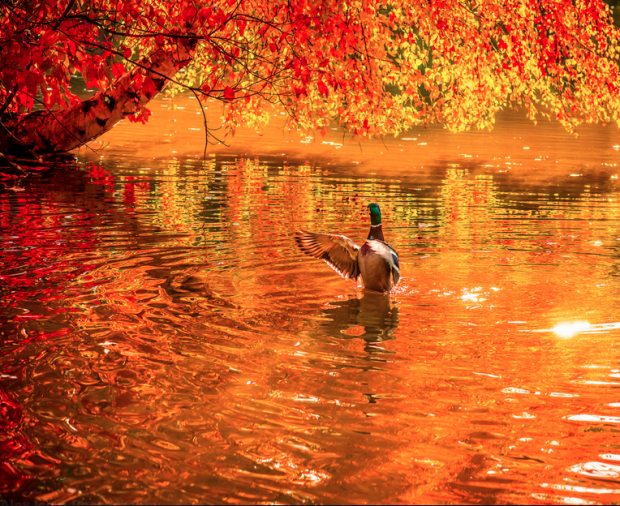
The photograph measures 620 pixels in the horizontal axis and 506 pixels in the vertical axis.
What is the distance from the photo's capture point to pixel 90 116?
1812 centimetres

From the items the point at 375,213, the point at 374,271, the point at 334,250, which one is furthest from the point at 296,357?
the point at 375,213

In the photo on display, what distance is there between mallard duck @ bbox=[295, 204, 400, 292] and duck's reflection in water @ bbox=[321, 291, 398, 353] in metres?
0.26

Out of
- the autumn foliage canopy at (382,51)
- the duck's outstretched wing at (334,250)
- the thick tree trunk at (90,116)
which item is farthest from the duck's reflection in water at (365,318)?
the thick tree trunk at (90,116)

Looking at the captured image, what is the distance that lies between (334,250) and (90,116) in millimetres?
10042

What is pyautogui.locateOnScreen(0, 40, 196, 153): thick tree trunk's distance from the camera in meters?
16.1

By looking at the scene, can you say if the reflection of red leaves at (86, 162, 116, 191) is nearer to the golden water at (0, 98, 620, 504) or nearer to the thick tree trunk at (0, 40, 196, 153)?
the thick tree trunk at (0, 40, 196, 153)

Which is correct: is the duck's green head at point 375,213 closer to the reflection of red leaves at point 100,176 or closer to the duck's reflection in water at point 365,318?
the duck's reflection in water at point 365,318

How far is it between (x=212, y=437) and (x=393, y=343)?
9.31 ft

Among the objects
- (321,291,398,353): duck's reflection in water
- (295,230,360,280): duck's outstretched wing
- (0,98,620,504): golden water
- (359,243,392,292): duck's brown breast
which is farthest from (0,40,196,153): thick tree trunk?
(321,291,398,353): duck's reflection in water

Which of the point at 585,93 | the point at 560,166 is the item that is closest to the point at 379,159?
the point at 560,166

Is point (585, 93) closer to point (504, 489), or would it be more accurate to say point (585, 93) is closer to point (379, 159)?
point (379, 159)

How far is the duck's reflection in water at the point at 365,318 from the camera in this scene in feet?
26.7

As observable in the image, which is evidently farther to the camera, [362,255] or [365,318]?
[362,255]

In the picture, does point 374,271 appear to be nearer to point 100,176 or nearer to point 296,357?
point 296,357
